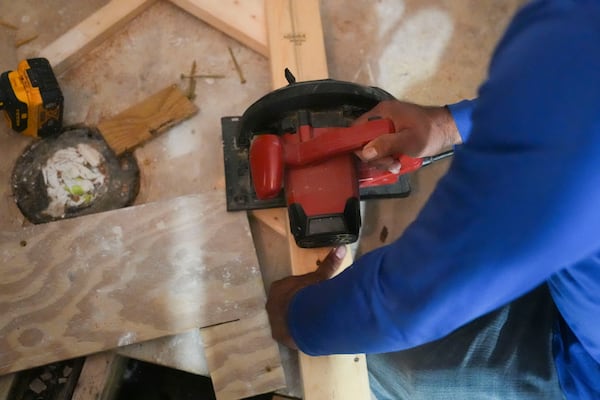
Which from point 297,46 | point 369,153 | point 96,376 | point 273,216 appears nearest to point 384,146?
point 369,153

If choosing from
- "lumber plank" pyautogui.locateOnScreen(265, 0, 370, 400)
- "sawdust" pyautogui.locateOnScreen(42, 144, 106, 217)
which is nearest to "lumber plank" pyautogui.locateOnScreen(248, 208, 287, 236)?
"lumber plank" pyautogui.locateOnScreen(265, 0, 370, 400)

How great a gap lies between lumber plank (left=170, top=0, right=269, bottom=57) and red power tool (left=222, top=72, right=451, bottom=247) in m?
0.39

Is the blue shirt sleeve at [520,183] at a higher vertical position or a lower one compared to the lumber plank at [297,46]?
higher

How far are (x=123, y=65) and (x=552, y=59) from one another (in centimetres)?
128

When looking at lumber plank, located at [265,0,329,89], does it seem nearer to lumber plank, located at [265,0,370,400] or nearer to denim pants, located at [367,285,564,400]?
lumber plank, located at [265,0,370,400]

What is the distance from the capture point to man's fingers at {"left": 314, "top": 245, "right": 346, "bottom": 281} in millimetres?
1141

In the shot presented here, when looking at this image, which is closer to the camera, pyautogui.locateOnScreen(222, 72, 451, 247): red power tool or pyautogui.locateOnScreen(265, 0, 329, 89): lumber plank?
pyautogui.locateOnScreen(222, 72, 451, 247): red power tool

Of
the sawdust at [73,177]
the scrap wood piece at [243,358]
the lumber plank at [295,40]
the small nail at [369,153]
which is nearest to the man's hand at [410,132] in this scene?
the small nail at [369,153]

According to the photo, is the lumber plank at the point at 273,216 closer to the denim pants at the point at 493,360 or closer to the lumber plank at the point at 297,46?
the lumber plank at the point at 297,46

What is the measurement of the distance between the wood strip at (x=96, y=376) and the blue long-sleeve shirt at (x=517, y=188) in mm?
804

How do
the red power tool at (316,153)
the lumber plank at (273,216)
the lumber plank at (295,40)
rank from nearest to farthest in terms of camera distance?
the red power tool at (316,153)
the lumber plank at (273,216)
the lumber plank at (295,40)

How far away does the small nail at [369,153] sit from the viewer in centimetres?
96

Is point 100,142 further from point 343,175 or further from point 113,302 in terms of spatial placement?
point 343,175

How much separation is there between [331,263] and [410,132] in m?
0.37
